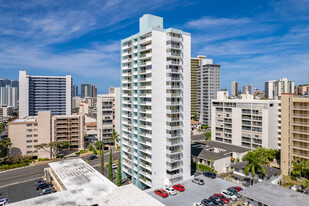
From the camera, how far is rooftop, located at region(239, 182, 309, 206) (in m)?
40.3

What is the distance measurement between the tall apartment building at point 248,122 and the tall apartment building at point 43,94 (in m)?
113

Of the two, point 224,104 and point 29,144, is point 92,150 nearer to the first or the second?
point 29,144

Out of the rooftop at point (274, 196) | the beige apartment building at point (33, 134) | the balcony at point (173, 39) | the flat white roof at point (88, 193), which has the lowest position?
the rooftop at point (274, 196)

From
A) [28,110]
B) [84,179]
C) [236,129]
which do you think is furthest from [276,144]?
[28,110]

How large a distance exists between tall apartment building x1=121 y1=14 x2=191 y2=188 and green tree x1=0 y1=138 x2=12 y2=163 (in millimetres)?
53209

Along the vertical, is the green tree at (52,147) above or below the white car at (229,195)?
above

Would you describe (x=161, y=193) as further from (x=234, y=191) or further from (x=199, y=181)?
(x=234, y=191)

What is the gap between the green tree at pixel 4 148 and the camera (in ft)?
256

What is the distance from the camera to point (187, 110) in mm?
56344

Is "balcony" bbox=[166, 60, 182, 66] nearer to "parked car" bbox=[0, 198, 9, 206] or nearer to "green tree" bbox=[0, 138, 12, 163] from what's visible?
"parked car" bbox=[0, 198, 9, 206]

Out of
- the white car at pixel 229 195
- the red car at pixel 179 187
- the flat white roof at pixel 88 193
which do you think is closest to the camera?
the flat white roof at pixel 88 193

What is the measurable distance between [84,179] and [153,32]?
40.0 metres

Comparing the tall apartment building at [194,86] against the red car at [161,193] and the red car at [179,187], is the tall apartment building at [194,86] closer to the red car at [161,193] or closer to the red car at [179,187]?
the red car at [179,187]

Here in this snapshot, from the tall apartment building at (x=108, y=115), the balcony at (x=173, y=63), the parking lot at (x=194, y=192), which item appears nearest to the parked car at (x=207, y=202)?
the parking lot at (x=194, y=192)
